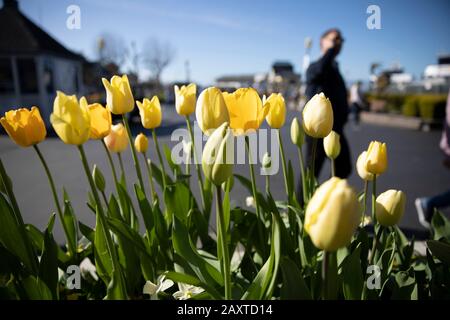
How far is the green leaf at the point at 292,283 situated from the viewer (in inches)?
23.0

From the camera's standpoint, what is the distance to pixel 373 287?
741 mm

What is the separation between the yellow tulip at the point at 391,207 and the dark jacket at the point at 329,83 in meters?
1.52

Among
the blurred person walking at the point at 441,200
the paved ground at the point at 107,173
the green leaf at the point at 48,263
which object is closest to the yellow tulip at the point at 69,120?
the green leaf at the point at 48,263

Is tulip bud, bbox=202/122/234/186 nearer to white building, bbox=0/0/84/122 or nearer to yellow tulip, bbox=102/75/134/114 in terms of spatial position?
yellow tulip, bbox=102/75/134/114

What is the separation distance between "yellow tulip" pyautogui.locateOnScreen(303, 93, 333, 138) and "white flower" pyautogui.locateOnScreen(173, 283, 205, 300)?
46cm

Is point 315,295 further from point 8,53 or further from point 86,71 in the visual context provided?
point 86,71

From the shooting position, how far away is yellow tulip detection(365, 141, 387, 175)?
2.74 feet

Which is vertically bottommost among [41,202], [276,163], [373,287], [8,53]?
[41,202]

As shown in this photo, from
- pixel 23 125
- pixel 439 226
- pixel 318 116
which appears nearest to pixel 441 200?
pixel 439 226

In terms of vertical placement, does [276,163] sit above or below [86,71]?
below

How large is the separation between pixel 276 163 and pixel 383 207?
55 centimetres

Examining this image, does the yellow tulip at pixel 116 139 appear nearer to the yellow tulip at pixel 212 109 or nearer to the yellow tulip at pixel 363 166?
the yellow tulip at pixel 212 109

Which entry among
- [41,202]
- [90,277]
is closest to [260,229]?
[90,277]
